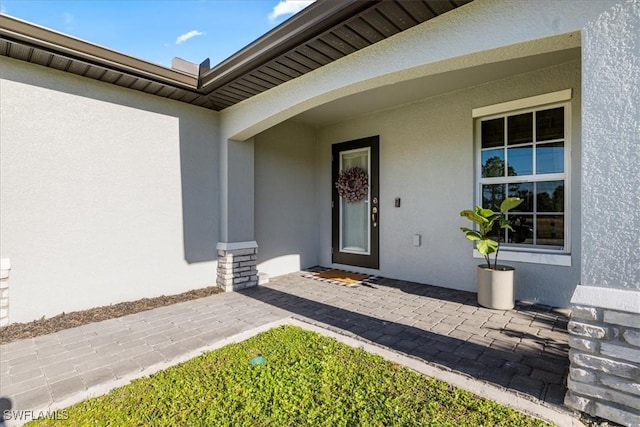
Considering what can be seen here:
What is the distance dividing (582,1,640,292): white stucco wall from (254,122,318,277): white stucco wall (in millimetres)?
4693

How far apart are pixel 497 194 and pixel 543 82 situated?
1.56 metres

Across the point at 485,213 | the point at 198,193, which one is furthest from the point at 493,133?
the point at 198,193

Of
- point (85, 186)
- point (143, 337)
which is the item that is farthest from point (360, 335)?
point (85, 186)

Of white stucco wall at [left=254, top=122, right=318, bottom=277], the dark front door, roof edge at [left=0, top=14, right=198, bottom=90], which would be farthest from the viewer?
the dark front door

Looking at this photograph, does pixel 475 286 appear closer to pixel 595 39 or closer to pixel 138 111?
pixel 595 39

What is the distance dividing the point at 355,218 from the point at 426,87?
2.72 metres

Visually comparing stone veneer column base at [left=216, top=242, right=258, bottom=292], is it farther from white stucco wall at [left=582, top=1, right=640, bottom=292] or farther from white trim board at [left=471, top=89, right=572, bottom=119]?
white stucco wall at [left=582, top=1, right=640, bottom=292]

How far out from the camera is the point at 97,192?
3.92m

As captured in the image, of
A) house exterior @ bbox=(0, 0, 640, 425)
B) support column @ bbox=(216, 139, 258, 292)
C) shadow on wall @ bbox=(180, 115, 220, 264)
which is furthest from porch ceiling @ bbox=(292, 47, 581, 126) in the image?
shadow on wall @ bbox=(180, 115, 220, 264)

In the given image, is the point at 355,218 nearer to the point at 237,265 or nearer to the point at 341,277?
the point at 341,277

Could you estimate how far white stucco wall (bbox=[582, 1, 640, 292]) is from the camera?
1.85 metres

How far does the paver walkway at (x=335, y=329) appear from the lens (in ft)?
7.98

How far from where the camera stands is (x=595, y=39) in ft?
6.44

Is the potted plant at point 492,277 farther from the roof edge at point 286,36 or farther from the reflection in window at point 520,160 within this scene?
the roof edge at point 286,36
